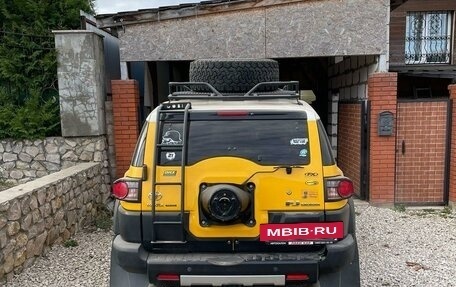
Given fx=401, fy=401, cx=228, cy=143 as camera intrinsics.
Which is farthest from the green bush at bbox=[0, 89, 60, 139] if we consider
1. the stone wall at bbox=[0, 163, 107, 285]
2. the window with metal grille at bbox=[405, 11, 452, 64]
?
the window with metal grille at bbox=[405, 11, 452, 64]

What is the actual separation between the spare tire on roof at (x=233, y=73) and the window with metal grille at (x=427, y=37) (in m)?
9.41

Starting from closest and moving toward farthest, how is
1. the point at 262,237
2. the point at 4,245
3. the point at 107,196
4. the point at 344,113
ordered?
the point at 262,237 → the point at 4,245 → the point at 107,196 → the point at 344,113

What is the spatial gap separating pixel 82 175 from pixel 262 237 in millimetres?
4001

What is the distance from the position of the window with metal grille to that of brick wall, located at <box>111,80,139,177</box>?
30.4 feet

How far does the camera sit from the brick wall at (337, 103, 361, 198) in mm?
7391

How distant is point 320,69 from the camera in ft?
36.4

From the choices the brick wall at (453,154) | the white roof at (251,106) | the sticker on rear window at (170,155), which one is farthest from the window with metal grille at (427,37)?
the sticker on rear window at (170,155)

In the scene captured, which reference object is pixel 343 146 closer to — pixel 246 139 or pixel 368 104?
pixel 368 104

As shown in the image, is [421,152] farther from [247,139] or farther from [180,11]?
[247,139]

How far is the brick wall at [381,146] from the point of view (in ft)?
22.1

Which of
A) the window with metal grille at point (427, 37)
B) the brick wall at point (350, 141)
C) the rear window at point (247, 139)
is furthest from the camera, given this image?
the window with metal grille at point (427, 37)

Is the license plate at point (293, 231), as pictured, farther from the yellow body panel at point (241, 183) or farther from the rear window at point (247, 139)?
the rear window at point (247, 139)

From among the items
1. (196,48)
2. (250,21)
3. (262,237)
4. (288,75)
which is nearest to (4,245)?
(262,237)

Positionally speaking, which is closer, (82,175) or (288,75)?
(82,175)
